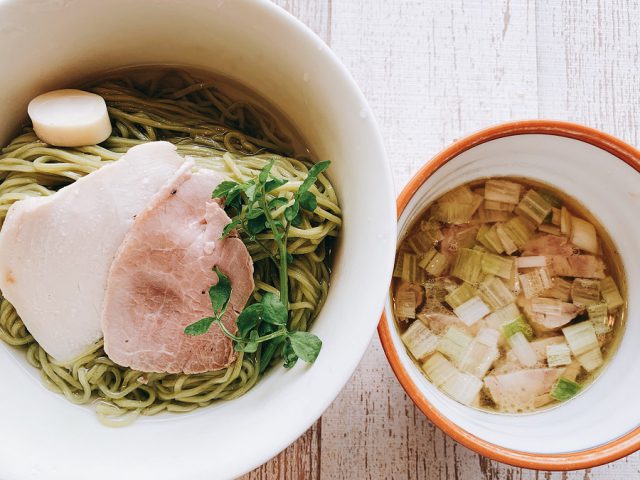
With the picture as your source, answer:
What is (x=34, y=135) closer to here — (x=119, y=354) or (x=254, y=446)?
(x=119, y=354)

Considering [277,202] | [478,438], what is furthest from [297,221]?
[478,438]

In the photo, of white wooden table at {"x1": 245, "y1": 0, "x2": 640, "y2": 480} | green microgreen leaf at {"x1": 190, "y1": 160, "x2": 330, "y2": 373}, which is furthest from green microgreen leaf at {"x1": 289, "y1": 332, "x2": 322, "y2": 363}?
white wooden table at {"x1": 245, "y1": 0, "x2": 640, "y2": 480}

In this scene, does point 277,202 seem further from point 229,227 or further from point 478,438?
point 478,438

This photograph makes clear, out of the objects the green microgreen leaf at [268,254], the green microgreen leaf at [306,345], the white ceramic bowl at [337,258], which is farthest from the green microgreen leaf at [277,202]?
the green microgreen leaf at [306,345]

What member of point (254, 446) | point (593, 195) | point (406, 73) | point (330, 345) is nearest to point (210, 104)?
point (406, 73)

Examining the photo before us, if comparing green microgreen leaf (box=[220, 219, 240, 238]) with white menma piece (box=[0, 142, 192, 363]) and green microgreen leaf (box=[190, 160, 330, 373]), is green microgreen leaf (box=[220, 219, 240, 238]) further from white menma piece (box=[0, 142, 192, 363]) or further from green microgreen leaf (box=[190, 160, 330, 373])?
white menma piece (box=[0, 142, 192, 363])

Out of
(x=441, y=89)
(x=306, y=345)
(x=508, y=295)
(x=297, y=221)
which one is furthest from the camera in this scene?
(x=441, y=89)
